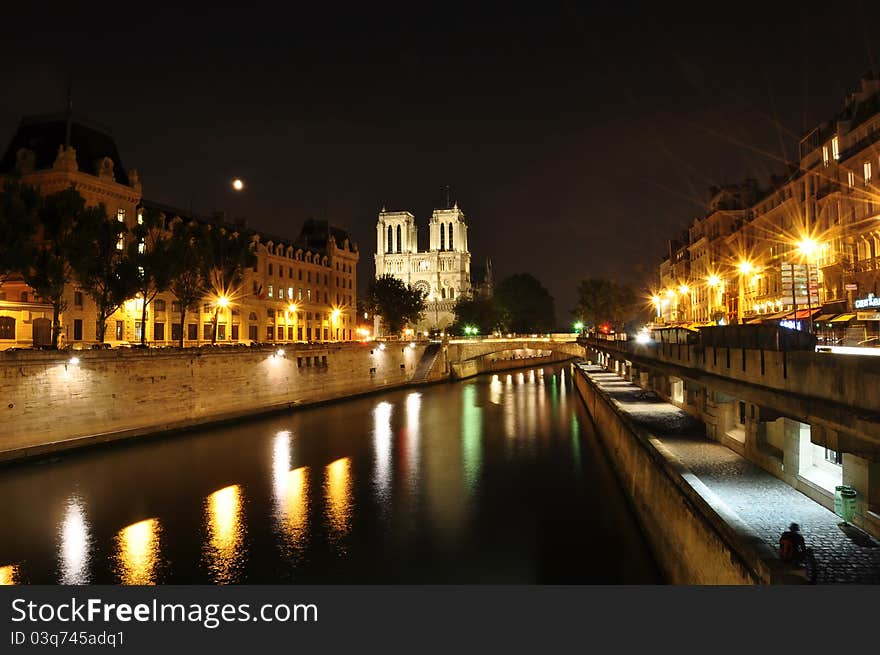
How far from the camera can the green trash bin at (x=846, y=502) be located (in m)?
13.1

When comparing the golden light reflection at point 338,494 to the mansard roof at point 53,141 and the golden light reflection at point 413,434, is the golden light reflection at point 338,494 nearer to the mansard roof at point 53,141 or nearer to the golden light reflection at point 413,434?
the golden light reflection at point 413,434

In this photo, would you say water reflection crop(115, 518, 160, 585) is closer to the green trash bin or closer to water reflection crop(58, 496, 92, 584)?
water reflection crop(58, 496, 92, 584)

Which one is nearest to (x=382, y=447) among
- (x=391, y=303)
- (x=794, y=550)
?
(x=794, y=550)

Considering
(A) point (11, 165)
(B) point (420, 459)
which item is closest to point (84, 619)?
(B) point (420, 459)

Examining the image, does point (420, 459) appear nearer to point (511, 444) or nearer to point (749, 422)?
point (511, 444)

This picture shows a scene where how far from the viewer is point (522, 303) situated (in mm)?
132875

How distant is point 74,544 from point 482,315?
10591 cm

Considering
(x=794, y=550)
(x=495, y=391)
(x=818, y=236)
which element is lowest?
(x=495, y=391)

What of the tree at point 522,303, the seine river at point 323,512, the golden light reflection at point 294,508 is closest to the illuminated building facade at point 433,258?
the tree at point 522,303

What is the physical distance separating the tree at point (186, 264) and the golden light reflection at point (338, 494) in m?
20.0

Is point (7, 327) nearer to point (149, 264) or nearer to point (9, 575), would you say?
point (149, 264)

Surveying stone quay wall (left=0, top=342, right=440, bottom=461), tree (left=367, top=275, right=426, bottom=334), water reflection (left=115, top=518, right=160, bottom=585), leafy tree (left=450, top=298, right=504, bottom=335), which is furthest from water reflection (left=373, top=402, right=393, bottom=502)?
leafy tree (left=450, top=298, right=504, bottom=335)

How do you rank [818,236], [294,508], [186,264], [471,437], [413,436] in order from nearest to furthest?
[294,508]
[471,437]
[413,436]
[818,236]
[186,264]

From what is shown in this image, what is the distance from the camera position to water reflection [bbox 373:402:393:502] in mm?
26859
